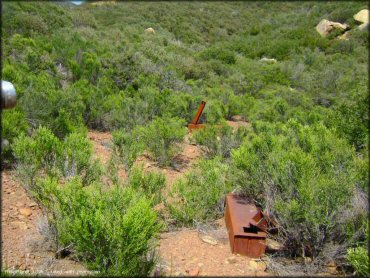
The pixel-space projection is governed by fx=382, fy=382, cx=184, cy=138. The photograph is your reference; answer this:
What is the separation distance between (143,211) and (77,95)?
5722 millimetres

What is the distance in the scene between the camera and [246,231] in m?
3.83

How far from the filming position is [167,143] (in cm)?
708

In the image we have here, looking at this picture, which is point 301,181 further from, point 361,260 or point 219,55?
point 219,55

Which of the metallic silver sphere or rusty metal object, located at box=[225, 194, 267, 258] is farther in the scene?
rusty metal object, located at box=[225, 194, 267, 258]

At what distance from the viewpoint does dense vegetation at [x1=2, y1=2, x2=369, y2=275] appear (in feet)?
11.1

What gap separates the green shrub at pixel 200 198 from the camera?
4488mm

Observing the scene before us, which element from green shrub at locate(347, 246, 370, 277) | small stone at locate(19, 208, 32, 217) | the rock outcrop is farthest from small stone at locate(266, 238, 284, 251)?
the rock outcrop

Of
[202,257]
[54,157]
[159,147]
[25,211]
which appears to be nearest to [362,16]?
[159,147]

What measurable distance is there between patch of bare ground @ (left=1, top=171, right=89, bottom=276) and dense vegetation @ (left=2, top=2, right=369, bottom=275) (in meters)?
0.20

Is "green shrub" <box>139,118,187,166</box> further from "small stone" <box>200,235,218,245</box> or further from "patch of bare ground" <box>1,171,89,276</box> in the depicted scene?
"small stone" <box>200,235,218,245</box>

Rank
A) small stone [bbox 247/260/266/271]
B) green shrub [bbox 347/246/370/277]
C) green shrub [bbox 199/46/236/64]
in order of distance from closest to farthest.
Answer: green shrub [bbox 347/246/370/277] < small stone [bbox 247/260/266/271] < green shrub [bbox 199/46/236/64]

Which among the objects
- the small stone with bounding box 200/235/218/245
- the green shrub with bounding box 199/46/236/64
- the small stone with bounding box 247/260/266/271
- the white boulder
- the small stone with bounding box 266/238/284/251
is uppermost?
the white boulder

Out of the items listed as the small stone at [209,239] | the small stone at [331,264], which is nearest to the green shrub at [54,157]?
the small stone at [209,239]

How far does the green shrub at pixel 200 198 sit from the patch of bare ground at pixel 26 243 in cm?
143
